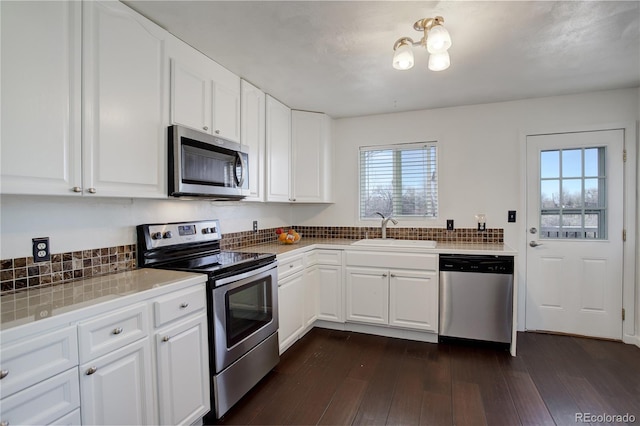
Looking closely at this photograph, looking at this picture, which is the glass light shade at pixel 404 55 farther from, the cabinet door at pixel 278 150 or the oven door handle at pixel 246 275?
the oven door handle at pixel 246 275

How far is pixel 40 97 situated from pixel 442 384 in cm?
274

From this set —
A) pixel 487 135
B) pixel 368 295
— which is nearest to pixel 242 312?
pixel 368 295

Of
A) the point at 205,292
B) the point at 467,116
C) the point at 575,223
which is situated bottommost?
the point at 205,292

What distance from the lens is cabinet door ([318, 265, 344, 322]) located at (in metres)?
3.12

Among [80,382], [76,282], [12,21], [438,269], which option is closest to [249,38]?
[12,21]

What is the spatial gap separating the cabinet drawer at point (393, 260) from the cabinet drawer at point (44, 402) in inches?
89.7

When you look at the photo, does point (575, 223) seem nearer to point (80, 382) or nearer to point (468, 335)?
point (468, 335)

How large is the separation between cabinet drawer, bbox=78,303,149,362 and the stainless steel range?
401mm

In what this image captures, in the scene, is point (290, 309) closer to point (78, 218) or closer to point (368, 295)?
point (368, 295)

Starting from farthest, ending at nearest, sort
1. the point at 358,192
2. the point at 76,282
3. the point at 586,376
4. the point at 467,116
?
the point at 358,192 → the point at 467,116 → the point at 586,376 → the point at 76,282

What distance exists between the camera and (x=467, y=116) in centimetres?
329

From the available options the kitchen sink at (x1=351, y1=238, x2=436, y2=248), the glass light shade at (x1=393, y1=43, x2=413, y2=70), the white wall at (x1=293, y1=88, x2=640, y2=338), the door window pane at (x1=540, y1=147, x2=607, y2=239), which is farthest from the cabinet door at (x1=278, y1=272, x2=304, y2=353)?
the door window pane at (x1=540, y1=147, x2=607, y2=239)

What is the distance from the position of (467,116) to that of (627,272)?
2.01 m

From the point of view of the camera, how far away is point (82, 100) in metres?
1.45
